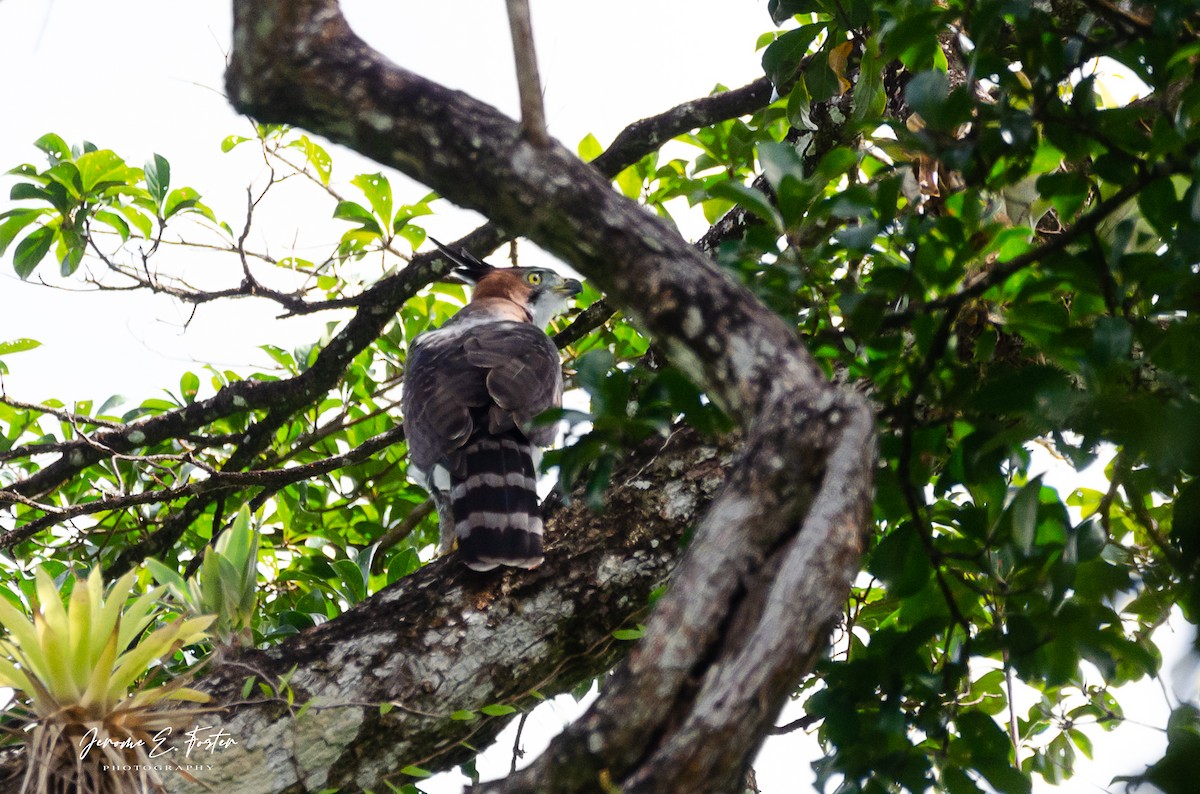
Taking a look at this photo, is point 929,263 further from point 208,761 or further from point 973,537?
point 208,761

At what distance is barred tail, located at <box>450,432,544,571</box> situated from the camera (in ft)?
11.0

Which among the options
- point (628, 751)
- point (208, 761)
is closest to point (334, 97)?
point (628, 751)

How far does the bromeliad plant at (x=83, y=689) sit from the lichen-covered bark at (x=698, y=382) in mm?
1312

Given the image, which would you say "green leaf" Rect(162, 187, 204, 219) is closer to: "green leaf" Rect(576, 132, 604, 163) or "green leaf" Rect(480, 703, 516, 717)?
"green leaf" Rect(576, 132, 604, 163)

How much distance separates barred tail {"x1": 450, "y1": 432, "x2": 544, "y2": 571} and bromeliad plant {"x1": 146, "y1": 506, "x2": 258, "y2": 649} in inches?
24.7

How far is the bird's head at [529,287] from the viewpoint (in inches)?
243

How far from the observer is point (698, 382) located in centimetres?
189

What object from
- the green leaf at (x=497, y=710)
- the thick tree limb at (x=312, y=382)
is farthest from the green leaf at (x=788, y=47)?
the green leaf at (x=497, y=710)

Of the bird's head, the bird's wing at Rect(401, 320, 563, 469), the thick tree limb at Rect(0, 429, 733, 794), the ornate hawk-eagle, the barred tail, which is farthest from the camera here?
the bird's head

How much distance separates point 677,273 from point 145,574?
10.6ft

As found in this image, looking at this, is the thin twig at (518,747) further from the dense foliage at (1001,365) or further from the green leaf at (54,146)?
the green leaf at (54,146)

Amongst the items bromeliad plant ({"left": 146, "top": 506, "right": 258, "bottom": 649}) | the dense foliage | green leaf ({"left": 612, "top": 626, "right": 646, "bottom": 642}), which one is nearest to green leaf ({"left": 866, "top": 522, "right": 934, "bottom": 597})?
the dense foliage

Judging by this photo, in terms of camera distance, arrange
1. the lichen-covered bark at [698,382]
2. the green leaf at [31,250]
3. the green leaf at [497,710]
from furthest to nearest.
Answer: the green leaf at [31,250], the green leaf at [497,710], the lichen-covered bark at [698,382]

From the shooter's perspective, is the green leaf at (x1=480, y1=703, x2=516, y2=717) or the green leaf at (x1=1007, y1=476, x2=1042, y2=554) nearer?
the green leaf at (x1=1007, y1=476, x2=1042, y2=554)
